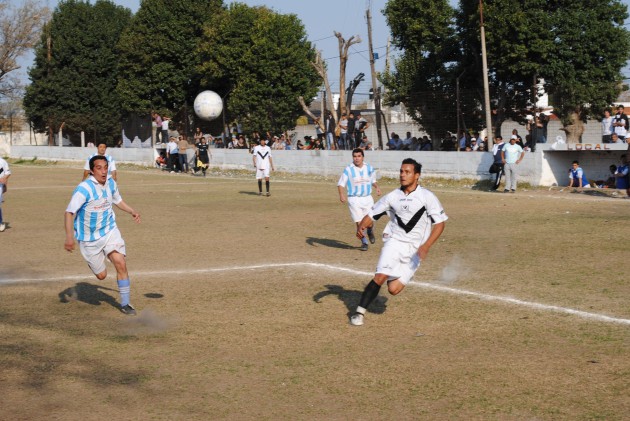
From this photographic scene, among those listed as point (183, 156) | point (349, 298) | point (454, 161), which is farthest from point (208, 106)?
point (349, 298)

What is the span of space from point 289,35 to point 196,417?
4387cm

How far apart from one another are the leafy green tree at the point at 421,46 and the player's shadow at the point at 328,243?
15.9 m

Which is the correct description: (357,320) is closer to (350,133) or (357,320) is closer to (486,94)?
(486,94)

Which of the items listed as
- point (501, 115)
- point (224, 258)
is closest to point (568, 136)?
point (501, 115)

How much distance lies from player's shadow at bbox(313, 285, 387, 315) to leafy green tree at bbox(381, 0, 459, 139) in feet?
68.0

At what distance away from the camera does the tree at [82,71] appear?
6212 centimetres

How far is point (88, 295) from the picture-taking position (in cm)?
1084

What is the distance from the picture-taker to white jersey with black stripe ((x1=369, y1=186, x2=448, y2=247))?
28.6 feet

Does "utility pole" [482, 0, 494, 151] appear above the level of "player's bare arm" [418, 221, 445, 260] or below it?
above

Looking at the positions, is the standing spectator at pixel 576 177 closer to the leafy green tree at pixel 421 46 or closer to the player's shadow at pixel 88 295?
the leafy green tree at pixel 421 46

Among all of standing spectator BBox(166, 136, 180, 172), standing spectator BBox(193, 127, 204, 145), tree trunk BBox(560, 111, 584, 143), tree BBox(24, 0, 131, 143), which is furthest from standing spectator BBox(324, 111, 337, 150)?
tree BBox(24, 0, 131, 143)

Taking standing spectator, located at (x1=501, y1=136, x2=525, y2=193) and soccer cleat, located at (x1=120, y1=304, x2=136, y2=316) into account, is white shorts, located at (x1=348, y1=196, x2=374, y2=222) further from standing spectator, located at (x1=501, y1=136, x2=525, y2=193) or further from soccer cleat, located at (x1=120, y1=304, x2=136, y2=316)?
standing spectator, located at (x1=501, y1=136, x2=525, y2=193)

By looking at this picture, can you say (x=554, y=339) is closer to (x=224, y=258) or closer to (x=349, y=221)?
(x=224, y=258)

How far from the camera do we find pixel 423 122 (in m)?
30.6
